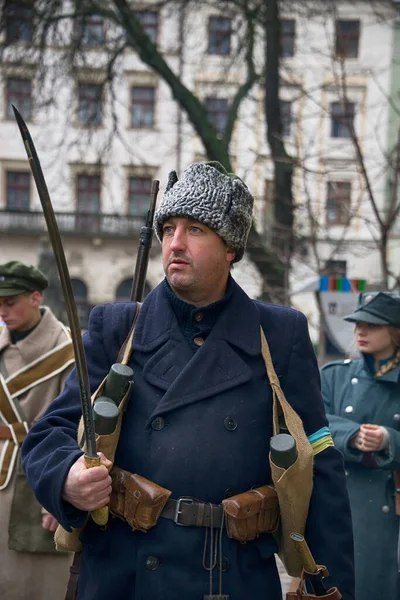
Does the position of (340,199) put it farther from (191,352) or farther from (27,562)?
(191,352)

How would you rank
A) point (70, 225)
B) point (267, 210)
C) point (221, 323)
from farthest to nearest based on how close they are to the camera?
1. point (70, 225)
2. point (267, 210)
3. point (221, 323)

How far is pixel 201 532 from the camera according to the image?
9.52 ft

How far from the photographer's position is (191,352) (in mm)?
3084

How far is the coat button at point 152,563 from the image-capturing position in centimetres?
289

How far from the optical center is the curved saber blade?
2355mm

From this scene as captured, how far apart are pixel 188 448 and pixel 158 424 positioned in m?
0.11

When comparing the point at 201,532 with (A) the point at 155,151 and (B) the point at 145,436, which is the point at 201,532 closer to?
(B) the point at 145,436

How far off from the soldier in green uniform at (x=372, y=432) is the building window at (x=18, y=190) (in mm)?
37427

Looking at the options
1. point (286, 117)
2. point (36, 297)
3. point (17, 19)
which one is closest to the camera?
point (36, 297)

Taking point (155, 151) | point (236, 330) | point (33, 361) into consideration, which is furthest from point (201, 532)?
point (155, 151)

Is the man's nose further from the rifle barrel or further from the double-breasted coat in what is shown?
the double-breasted coat

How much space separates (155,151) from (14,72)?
25.0m

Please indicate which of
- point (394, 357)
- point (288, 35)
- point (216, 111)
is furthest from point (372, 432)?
point (216, 111)

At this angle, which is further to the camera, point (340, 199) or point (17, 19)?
point (17, 19)
